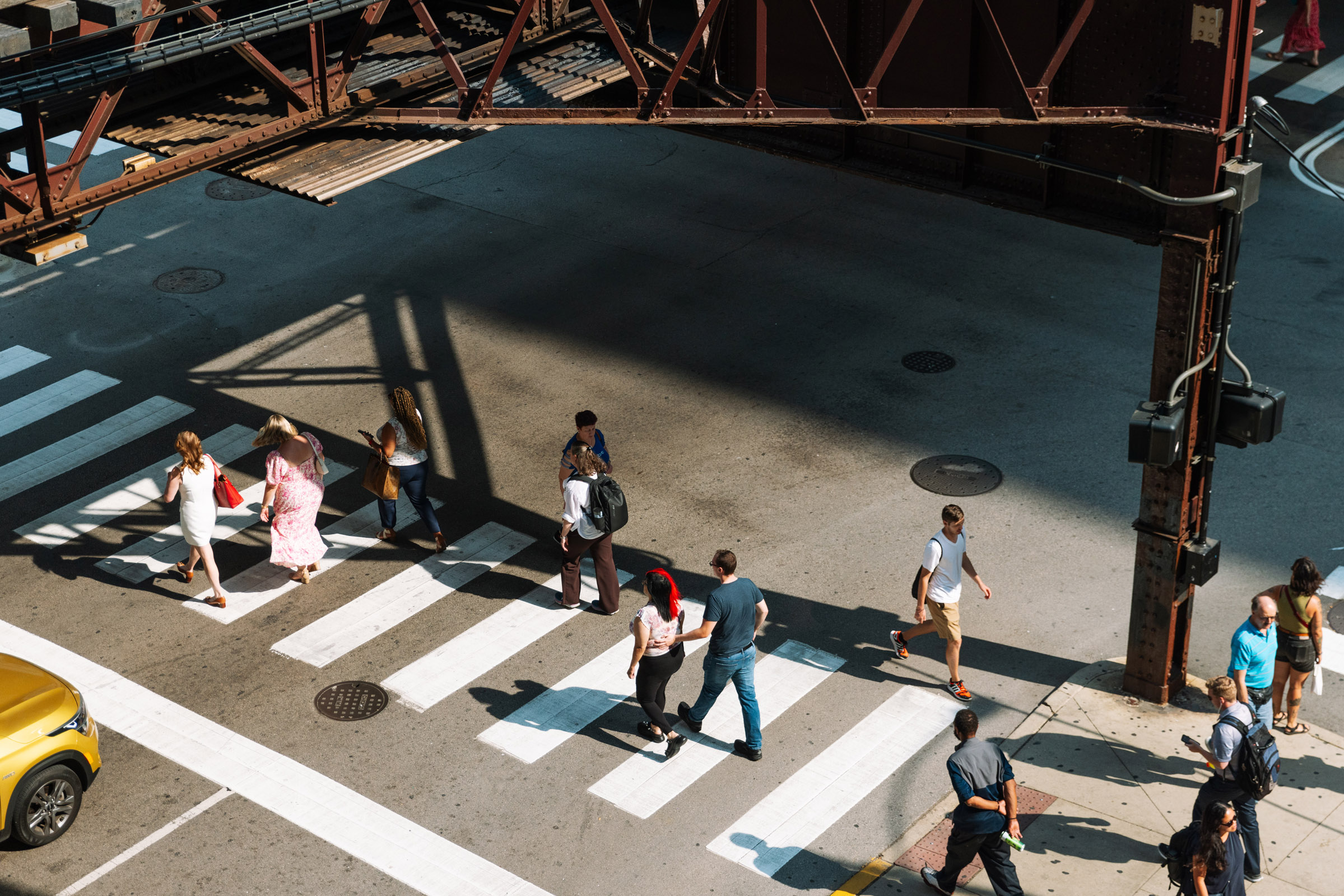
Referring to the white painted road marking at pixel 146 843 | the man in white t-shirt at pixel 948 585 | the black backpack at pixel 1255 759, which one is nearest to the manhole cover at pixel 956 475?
the man in white t-shirt at pixel 948 585

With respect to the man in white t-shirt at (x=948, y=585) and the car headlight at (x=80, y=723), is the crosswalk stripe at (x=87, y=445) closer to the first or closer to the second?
the car headlight at (x=80, y=723)

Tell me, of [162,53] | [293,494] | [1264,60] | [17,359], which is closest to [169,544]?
[293,494]

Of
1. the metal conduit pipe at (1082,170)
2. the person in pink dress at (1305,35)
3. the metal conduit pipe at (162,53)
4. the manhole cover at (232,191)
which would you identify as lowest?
the manhole cover at (232,191)

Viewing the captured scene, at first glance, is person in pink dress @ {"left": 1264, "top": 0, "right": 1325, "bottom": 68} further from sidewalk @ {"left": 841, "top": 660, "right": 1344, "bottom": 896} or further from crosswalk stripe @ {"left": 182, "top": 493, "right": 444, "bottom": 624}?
crosswalk stripe @ {"left": 182, "top": 493, "right": 444, "bottom": 624}

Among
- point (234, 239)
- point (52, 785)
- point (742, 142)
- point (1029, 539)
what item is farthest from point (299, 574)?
point (234, 239)

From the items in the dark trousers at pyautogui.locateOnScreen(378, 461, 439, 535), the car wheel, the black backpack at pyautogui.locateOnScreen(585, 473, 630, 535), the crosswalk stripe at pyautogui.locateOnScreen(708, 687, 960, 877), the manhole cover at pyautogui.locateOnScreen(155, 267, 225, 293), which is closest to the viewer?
the car wheel

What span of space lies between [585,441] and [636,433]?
2970 mm

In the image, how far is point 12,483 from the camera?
51.8 feet

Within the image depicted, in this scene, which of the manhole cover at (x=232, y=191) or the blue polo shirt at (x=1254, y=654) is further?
the manhole cover at (x=232, y=191)

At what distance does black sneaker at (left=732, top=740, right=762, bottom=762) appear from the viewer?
11.4 metres

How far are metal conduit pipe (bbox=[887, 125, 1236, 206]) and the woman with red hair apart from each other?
383 centimetres

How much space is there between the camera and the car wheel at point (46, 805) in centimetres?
1042

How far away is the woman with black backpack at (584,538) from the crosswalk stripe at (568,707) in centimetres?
56

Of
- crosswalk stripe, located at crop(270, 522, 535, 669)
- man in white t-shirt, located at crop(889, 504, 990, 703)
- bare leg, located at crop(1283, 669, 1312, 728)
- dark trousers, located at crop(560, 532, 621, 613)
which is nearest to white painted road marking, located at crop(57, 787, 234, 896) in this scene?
crosswalk stripe, located at crop(270, 522, 535, 669)
